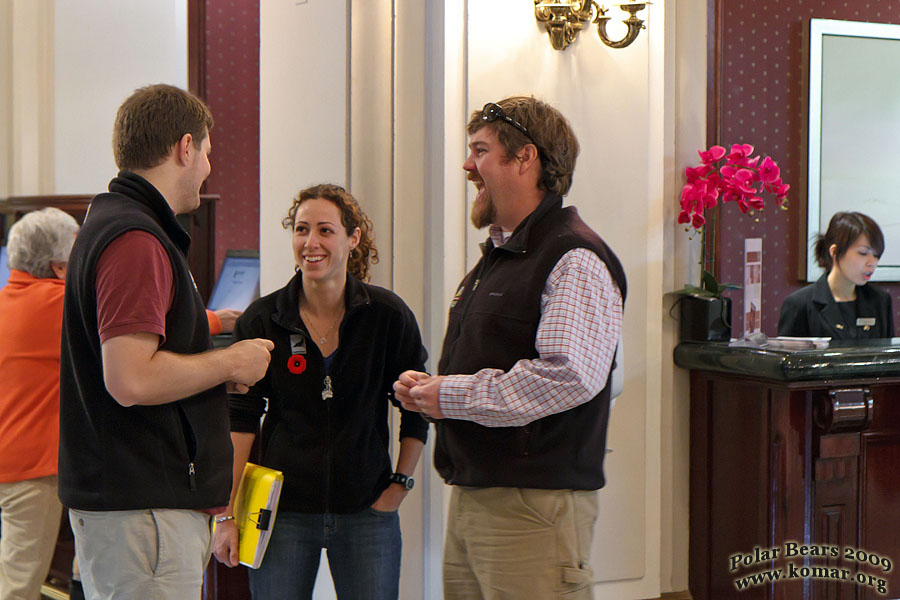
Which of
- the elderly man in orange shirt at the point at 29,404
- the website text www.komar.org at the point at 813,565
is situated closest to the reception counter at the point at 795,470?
the website text www.komar.org at the point at 813,565

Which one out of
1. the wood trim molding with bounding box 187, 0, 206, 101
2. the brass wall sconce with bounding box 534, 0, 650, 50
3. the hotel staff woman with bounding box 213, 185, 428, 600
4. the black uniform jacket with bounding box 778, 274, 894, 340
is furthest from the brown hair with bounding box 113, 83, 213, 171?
the wood trim molding with bounding box 187, 0, 206, 101

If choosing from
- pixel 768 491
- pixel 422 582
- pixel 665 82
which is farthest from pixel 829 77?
pixel 422 582

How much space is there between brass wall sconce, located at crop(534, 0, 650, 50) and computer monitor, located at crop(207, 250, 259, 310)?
146cm

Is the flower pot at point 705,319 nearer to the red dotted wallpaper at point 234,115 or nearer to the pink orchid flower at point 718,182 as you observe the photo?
the pink orchid flower at point 718,182

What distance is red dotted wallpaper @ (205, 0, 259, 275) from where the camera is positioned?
585 centimetres

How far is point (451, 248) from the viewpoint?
331 cm

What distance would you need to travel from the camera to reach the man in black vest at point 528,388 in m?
1.99

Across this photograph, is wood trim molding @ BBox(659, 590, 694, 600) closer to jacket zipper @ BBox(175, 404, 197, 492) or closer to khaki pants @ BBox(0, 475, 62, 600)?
khaki pants @ BBox(0, 475, 62, 600)

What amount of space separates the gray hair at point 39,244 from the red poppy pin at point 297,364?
1.56 meters

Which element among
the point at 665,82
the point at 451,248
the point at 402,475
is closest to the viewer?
the point at 402,475

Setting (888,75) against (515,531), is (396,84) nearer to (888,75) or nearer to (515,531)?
(515,531)

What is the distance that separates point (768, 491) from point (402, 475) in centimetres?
169

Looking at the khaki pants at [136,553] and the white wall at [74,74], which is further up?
the white wall at [74,74]

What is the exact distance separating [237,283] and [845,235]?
2.72 m
